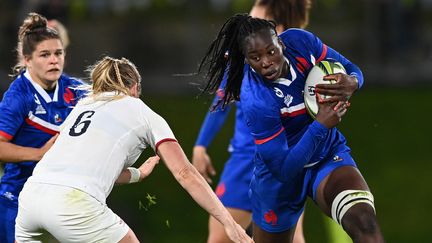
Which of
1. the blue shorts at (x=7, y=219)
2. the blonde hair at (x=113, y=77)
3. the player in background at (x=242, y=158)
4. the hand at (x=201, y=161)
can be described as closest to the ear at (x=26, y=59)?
the blue shorts at (x=7, y=219)

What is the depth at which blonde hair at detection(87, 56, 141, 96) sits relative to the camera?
218 inches

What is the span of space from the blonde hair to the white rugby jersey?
0.11m

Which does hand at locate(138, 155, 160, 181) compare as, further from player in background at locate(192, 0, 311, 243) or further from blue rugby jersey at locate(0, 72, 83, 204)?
player in background at locate(192, 0, 311, 243)

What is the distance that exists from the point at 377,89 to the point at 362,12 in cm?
118

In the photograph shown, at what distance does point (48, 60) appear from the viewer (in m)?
6.48

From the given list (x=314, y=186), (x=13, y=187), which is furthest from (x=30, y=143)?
(x=314, y=186)

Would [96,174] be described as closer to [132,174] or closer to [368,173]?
[132,174]

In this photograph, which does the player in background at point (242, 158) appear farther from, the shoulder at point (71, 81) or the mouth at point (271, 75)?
the mouth at point (271, 75)

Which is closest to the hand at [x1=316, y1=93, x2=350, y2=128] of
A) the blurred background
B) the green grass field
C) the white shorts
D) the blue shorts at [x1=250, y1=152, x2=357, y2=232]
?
the blue shorts at [x1=250, y1=152, x2=357, y2=232]

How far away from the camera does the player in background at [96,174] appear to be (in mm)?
5207

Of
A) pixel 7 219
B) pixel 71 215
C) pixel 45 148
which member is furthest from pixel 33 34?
pixel 71 215

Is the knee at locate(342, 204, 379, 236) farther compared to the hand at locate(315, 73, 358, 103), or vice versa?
the hand at locate(315, 73, 358, 103)

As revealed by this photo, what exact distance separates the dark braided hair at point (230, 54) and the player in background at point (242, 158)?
24.9 inches

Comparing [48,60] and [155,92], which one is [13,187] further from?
[155,92]
